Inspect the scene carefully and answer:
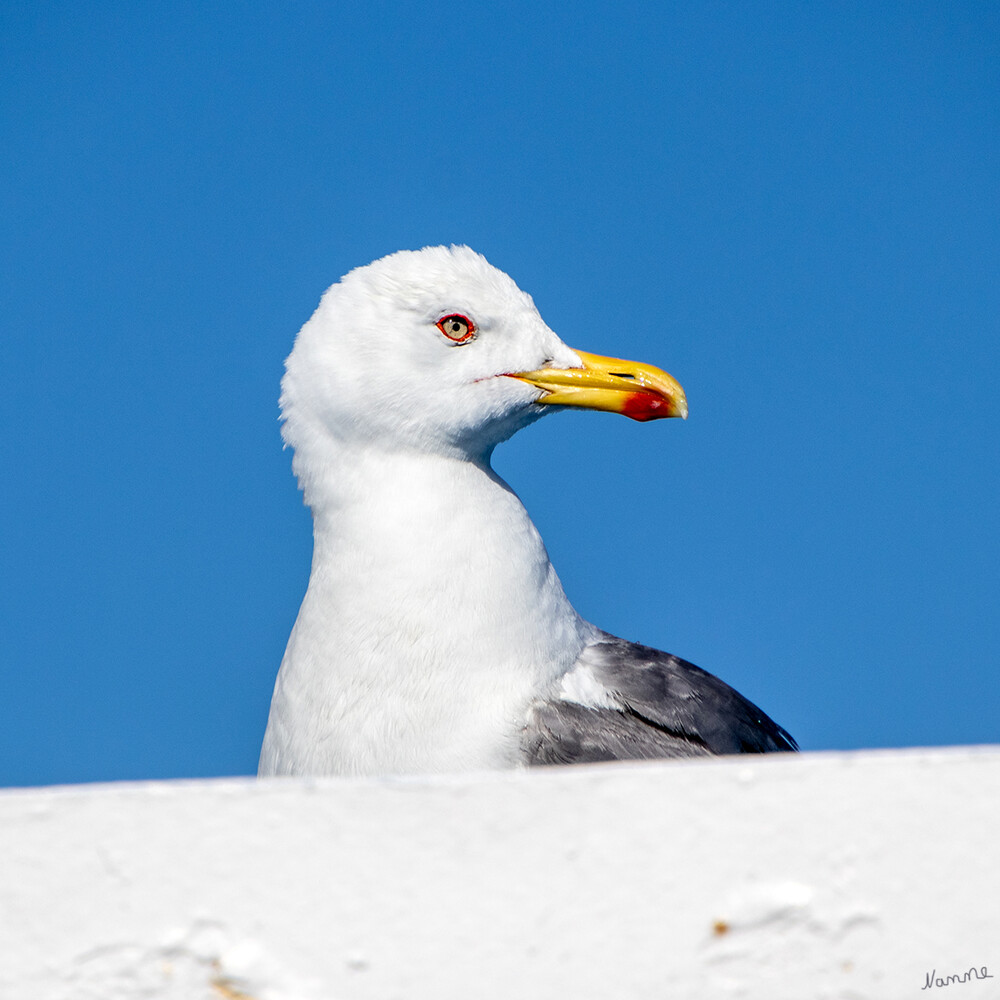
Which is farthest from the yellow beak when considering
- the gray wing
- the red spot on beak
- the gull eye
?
the gray wing

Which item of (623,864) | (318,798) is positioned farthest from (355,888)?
(623,864)

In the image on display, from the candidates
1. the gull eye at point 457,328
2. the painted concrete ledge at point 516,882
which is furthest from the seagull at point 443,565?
the painted concrete ledge at point 516,882

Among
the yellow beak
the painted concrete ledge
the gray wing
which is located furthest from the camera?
the yellow beak

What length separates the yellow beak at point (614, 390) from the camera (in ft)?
11.2

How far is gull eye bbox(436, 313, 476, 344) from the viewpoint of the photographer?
10.9ft

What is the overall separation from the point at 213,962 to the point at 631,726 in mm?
1881

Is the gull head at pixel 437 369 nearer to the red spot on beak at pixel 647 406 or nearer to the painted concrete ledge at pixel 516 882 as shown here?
the red spot on beak at pixel 647 406

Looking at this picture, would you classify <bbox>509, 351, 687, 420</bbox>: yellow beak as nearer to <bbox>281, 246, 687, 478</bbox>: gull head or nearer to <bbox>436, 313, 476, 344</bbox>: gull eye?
<bbox>281, 246, 687, 478</bbox>: gull head

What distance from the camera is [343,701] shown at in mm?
3057

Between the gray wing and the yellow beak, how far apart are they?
74cm
